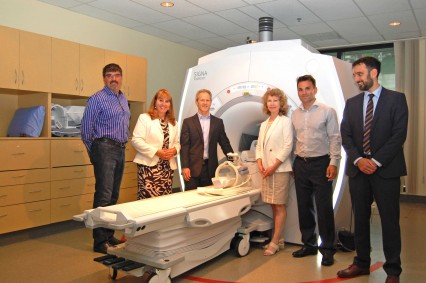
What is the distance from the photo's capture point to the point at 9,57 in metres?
3.54

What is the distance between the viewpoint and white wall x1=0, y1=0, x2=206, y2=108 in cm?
399

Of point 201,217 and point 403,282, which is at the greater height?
point 201,217

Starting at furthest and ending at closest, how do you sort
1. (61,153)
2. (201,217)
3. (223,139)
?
(61,153) < (223,139) < (201,217)

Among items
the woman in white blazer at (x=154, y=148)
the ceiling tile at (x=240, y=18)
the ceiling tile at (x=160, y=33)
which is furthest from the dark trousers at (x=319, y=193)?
the ceiling tile at (x=160, y=33)

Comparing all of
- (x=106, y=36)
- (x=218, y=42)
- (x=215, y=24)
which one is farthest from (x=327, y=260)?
(x=218, y=42)

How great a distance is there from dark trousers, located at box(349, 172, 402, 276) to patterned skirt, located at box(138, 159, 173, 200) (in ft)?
4.70

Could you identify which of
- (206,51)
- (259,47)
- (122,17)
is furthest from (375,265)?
(206,51)

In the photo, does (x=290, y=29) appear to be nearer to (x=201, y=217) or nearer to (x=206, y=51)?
(x=206, y=51)

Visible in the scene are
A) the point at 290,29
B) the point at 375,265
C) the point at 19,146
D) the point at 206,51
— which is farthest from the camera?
the point at 206,51

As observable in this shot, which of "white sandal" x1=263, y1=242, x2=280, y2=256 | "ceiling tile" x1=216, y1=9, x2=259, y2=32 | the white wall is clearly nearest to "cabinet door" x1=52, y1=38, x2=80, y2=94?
the white wall

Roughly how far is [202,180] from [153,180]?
1.36 feet

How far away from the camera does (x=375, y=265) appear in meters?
2.86

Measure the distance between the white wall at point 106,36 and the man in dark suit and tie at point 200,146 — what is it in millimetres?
2097

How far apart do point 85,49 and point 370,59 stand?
9.79ft
